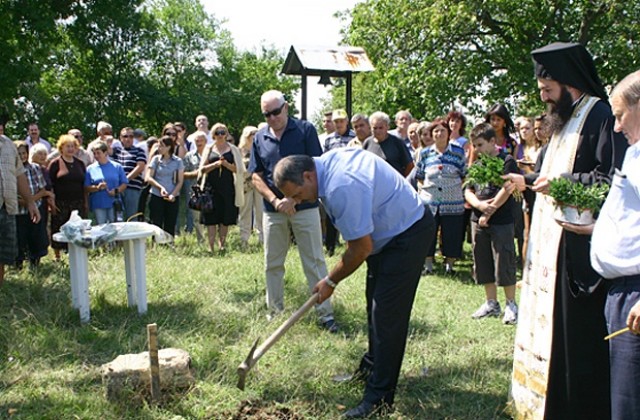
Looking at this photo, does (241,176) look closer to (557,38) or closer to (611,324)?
(611,324)

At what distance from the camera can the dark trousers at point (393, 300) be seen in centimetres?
395

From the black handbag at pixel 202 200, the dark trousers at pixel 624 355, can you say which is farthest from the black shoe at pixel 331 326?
the black handbag at pixel 202 200

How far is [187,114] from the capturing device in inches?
1307

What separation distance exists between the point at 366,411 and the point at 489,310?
2.60m

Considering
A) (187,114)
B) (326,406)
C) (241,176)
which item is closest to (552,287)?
(326,406)

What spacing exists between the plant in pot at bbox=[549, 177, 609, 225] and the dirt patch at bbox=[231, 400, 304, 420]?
2071 mm

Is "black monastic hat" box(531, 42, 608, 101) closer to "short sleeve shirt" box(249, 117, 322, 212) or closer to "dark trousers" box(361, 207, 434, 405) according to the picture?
"dark trousers" box(361, 207, 434, 405)

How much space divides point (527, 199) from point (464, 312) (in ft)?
6.27

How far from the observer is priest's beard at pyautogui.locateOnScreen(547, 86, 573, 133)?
3.63 metres

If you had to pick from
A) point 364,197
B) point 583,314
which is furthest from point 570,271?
point 364,197

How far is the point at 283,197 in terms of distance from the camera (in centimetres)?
580

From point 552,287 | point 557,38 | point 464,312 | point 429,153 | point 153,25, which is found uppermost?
point 153,25

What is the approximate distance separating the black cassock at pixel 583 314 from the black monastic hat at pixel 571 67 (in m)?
0.13

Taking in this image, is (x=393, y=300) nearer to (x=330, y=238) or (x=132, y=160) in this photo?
(x=330, y=238)
